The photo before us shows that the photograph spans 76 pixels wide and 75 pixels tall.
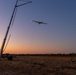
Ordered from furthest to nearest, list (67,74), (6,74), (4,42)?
1. (4,42)
2. (67,74)
3. (6,74)

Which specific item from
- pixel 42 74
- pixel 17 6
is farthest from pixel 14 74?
pixel 17 6

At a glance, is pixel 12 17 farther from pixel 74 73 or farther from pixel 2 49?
pixel 74 73

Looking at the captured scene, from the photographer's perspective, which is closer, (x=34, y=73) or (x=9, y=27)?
(x=34, y=73)

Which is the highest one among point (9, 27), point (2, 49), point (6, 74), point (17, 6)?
point (17, 6)

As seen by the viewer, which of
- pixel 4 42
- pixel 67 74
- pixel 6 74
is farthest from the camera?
pixel 4 42

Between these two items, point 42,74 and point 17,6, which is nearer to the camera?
point 42,74

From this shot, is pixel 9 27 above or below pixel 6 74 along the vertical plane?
above

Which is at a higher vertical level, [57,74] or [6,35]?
[6,35]

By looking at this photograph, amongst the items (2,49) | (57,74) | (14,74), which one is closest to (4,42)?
(2,49)

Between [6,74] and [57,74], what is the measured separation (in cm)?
566

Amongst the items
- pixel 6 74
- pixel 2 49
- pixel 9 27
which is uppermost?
pixel 9 27

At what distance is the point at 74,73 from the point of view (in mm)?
29062

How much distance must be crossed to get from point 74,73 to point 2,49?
9.72 metres

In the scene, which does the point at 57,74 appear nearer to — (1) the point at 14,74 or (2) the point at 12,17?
(1) the point at 14,74
